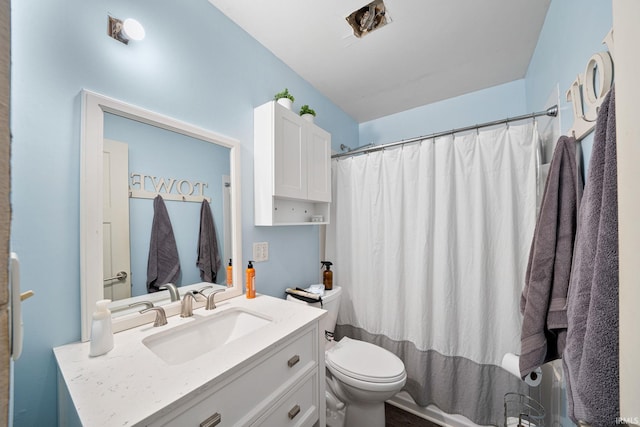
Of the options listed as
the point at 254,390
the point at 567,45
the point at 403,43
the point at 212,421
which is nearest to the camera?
the point at 212,421

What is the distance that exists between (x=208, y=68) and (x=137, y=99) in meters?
0.43

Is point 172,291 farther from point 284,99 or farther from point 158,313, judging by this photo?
point 284,99

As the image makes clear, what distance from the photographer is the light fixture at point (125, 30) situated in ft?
3.13

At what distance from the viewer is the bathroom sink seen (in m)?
0.96

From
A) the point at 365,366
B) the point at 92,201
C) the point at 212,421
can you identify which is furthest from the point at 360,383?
the point at 92,201

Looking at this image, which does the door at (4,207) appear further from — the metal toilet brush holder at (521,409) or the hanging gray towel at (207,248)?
the metal toilet brush holder at (521,409)

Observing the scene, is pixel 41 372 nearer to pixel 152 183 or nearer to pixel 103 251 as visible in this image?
pixel 103 251

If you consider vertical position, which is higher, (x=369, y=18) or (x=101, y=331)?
(x=369, y=18)

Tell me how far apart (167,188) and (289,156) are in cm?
69

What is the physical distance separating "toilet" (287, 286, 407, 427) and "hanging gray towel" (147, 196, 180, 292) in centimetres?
78

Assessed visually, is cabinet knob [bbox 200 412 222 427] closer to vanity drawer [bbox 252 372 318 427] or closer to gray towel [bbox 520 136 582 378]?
vanity drawer [bbox 252 372 318 427]

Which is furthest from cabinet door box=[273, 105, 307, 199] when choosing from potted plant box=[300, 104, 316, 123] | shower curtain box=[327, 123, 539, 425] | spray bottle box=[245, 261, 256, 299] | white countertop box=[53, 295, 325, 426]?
white countertop box=[53, 295, 325, 426]

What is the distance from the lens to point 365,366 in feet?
4.59

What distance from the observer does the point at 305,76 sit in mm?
1901
